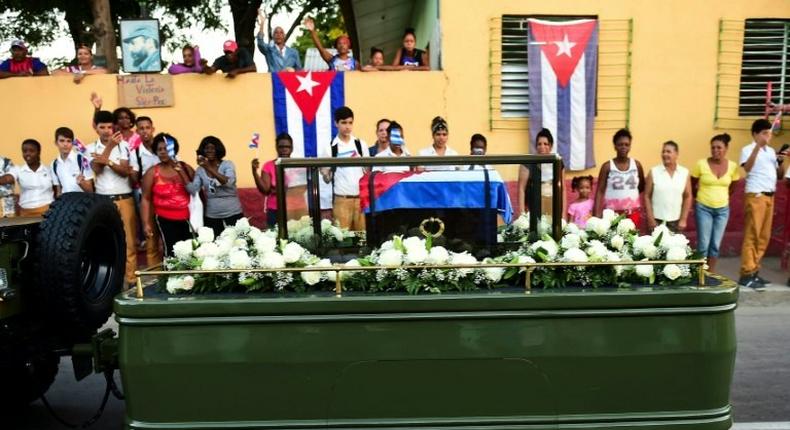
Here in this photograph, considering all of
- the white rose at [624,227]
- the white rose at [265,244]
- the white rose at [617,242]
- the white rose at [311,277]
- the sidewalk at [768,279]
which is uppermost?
the white rose at [265,244]

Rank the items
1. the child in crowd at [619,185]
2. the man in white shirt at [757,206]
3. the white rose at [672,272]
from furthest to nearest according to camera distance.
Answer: the man in white shirt at [757,206] → the child in crowd at [619,185] → the white rose at [672,272]

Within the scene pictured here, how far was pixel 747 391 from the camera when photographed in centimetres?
472

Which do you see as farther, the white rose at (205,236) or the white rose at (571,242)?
the white rose at (205,236)

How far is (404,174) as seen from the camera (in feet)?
10.8

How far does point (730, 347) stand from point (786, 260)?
653cm

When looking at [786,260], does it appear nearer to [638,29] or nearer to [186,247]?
[638,29]

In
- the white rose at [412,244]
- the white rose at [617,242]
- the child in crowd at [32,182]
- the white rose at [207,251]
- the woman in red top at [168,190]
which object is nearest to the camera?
the white rose at [412,244]

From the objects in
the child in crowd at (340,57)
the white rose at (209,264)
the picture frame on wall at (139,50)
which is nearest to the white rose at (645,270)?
the white rose at (209,264)

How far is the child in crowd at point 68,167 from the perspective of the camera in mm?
7520

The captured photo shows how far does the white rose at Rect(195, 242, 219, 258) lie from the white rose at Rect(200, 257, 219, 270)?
9cm

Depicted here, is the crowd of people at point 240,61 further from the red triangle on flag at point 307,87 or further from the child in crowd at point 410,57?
the red triangle on flag at point 307,87

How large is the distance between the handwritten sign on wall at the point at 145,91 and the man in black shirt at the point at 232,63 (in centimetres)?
55

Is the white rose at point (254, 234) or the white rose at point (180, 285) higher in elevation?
the white rose at point (254, 234)

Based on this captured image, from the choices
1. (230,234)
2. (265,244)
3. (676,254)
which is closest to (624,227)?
(676,254)
